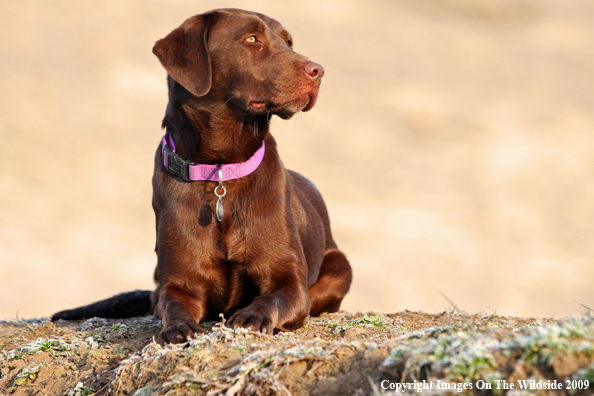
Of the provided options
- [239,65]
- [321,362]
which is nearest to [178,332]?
[321,362]

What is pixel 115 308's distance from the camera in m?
4.92

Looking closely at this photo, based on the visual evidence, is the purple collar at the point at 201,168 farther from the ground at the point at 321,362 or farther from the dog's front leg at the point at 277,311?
the ground at the point at 321,362

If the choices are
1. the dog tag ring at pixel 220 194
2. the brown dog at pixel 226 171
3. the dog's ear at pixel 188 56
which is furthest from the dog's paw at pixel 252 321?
the dog's ear at pixel 188 56

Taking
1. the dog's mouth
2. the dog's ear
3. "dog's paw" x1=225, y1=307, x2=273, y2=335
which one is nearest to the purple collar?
the dog's mouth

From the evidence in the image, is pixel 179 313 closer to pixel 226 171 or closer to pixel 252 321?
pixel 252 321

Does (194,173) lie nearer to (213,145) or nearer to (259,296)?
(213,145)

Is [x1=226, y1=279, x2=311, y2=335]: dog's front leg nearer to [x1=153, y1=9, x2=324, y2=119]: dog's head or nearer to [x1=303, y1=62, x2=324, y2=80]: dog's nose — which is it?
[x1=153, y1=9, x2=324, y2=119]: dog's head

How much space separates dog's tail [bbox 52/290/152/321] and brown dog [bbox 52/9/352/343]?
4.40 ft

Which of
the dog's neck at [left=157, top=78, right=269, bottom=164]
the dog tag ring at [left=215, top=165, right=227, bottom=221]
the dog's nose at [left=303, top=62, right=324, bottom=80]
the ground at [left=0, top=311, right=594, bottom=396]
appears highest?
the dog's nose at [left=303, top=62, right=324, bottom=80]

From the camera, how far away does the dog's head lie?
3533mm

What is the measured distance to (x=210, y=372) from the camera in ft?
7.55

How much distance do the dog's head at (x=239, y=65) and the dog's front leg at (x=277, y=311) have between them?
106 centimetres

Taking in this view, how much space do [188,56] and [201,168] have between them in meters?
0.68

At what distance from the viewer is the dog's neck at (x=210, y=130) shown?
145 inches
